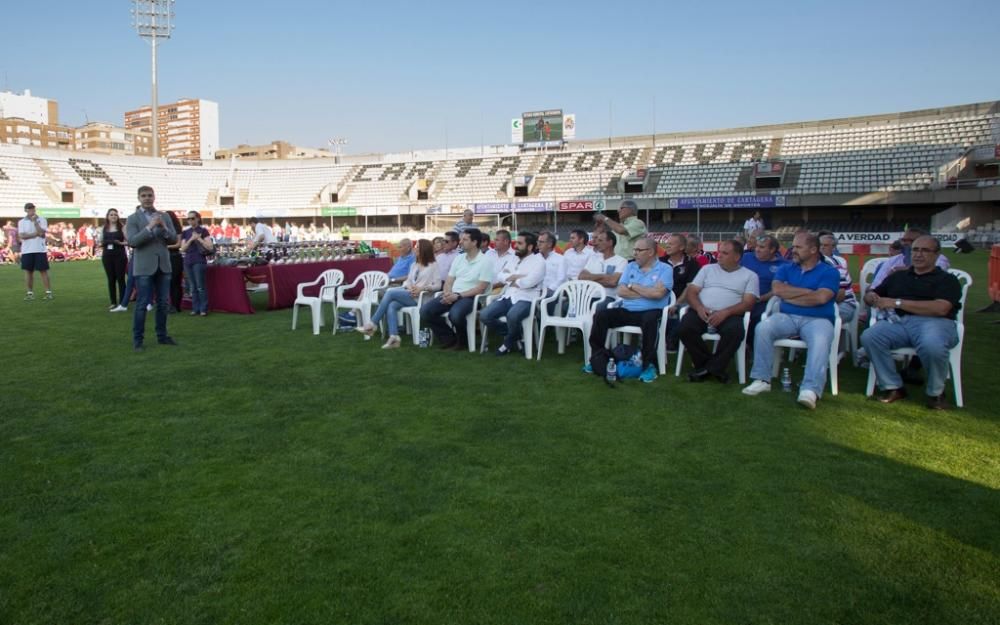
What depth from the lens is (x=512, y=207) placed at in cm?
4034

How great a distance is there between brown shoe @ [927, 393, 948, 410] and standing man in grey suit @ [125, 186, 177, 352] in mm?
7192

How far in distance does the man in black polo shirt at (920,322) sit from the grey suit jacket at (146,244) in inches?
269

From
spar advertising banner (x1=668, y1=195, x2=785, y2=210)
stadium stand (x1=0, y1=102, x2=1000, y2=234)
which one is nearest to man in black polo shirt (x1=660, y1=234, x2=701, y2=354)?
spar advertising banner (x1=668, y1=195, x2=785, y2=210)

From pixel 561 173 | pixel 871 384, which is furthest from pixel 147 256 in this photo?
pixel 561 173

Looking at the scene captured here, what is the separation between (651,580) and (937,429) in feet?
9.84

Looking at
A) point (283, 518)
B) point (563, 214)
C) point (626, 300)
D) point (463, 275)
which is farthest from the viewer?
point (563, 214)

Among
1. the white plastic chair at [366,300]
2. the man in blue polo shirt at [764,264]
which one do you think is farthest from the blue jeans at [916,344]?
the white plastic chair at [366,300]

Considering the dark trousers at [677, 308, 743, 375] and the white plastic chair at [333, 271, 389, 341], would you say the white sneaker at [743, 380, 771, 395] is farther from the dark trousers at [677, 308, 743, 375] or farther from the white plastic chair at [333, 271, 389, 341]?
the white plastic chair at [333, 271, 389, 341]

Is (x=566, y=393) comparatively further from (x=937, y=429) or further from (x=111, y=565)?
(x=111, y=565)

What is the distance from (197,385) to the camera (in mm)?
5750

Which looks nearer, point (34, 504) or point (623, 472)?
point (34, 504)

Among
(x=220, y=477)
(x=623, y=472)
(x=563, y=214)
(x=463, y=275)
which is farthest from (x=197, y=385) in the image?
(x=563, y=214)

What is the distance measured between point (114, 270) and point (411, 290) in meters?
6.08

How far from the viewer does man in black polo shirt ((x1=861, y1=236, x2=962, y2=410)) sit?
5.02 metres
